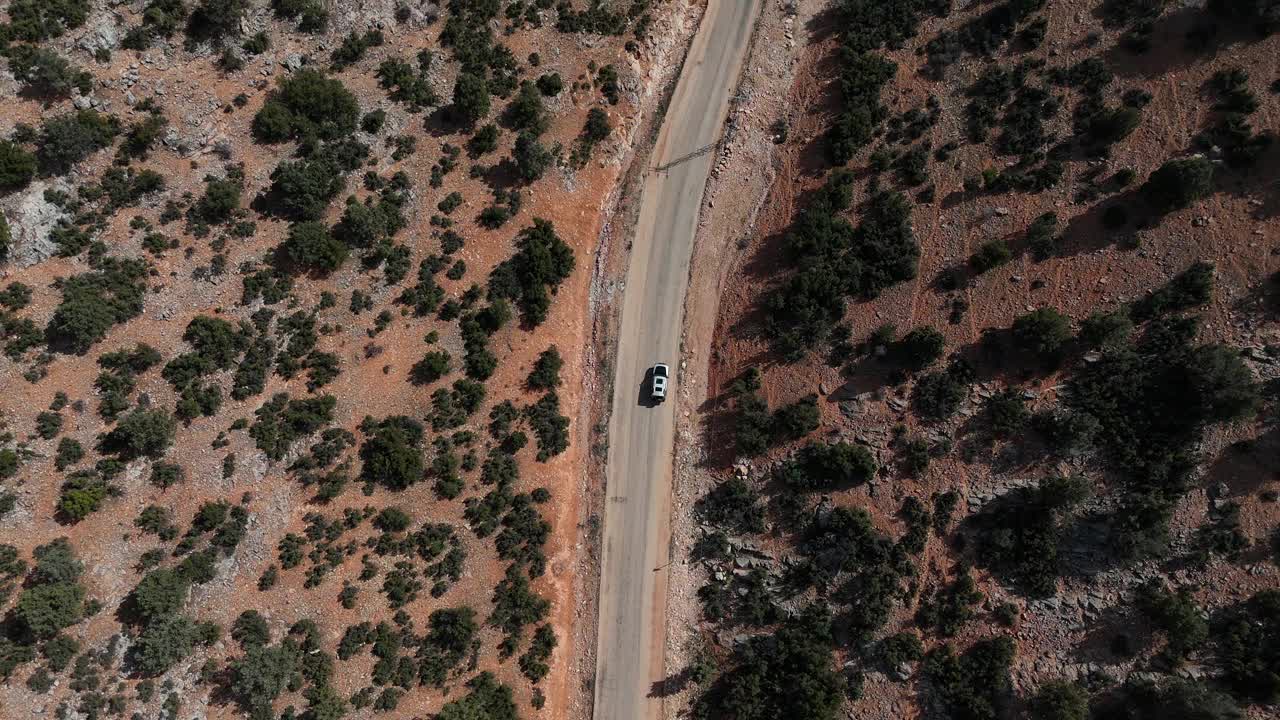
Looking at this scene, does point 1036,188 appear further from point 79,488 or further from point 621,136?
point 79,488

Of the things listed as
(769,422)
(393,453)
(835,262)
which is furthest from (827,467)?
(393,453)

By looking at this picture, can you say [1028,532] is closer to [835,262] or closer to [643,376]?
[835,262]

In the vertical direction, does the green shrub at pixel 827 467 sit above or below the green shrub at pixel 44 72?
below

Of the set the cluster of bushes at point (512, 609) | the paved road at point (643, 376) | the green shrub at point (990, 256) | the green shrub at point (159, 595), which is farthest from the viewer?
the paved road at point (643, 376)

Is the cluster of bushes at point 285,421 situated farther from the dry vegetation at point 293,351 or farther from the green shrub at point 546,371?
the green shrub at point 546,371

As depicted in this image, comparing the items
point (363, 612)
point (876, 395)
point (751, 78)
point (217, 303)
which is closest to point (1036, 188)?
point (876, 395)

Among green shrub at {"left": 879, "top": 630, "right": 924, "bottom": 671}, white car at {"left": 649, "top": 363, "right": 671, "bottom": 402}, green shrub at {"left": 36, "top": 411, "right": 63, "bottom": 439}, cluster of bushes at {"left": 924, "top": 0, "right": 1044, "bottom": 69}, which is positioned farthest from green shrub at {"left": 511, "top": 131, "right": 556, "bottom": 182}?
green shrub at {"left": 879, "top": 630, "right": 924, "bottom": 671}

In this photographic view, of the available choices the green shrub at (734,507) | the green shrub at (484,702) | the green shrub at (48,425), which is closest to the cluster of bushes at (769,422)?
the green shrub at (734,507)

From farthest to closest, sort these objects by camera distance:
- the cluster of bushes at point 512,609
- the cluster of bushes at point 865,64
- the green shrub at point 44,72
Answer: the cluster of bushes at point 865,64 → the cluster of bushes at point 512,609 → the green shrub at point 44,72
